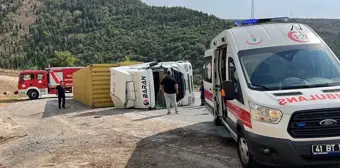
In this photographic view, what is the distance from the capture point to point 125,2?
112438 mm

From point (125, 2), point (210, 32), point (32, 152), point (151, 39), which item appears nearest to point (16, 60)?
point (125, 2)

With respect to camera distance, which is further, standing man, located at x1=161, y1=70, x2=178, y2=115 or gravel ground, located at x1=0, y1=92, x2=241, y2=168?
standing man, located at x1=161, y1=70, x2=178, y2=115

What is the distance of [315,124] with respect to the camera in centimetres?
509

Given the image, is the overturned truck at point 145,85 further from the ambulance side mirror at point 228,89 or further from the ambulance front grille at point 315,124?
the ambulance front grille at point 315,124

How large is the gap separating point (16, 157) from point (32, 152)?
1.40 ft

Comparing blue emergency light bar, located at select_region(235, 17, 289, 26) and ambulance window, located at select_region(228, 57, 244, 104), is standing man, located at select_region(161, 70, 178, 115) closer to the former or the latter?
blue emergency light bar, located at select_region(235, 17, 289, 26)

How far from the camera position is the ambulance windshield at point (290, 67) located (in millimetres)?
5934

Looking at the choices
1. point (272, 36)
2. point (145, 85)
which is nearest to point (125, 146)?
point (272, 36)

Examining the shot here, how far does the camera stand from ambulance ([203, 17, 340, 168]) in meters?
5.08

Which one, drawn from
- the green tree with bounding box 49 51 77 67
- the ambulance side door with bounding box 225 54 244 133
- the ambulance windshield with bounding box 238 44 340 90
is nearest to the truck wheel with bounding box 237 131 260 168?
the ambulance side door with bounding box 225 54 244 133

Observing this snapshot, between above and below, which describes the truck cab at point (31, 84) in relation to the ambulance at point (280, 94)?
below

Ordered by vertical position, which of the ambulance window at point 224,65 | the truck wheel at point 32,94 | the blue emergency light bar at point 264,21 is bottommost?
A: the truck wheel at point 32,94

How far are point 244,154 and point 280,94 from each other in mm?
1228

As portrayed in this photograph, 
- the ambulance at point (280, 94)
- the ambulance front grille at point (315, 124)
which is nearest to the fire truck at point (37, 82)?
the ambulance at point (280, 94)
